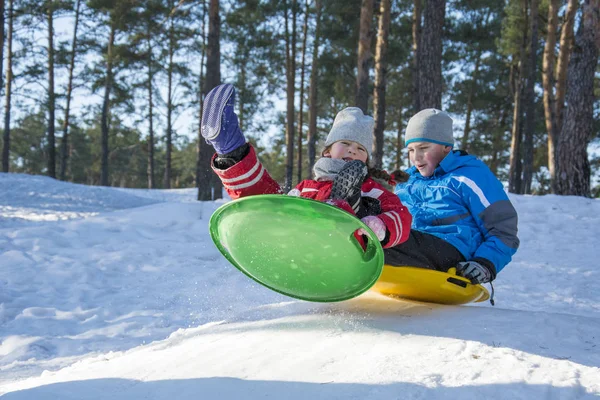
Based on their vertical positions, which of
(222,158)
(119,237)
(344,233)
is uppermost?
(222,158)

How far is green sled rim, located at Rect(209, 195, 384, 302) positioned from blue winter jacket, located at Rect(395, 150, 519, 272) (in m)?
0.68

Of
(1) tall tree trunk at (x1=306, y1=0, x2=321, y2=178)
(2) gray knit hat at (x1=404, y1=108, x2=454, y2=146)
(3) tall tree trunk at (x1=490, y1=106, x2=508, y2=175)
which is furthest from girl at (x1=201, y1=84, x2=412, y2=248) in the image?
(3) tall tree trunk at (x1=490, y1=106, x2=508, y2=175)

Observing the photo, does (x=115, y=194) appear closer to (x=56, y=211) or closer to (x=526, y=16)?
(x=56, y=211)

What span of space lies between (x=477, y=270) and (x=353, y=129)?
3.41 ft

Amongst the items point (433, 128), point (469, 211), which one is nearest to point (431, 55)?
point (433, 128)

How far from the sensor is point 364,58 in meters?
10.5

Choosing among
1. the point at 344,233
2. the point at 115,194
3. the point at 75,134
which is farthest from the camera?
the point at 75,134

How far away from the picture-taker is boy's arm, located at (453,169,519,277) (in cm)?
272

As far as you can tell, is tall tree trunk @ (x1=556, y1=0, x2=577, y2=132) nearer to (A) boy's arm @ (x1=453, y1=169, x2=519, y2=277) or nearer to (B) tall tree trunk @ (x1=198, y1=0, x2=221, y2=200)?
(B) tall tree trunk @ (x1=198, y1=0, x2=221, y2=200)

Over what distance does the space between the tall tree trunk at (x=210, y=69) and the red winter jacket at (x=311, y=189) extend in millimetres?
7409

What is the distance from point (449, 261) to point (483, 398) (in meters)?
1.19

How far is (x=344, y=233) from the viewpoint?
2.34 metres

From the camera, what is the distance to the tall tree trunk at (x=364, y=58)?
10.3 m

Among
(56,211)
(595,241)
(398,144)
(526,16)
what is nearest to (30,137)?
(398,144)
